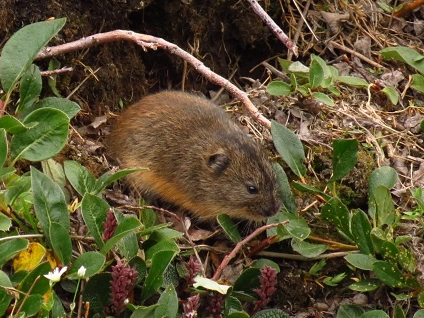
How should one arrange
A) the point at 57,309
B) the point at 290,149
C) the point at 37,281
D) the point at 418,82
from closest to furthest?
the point at 37,281
the point at 57,309
the point at 290,149
the point at 418,82

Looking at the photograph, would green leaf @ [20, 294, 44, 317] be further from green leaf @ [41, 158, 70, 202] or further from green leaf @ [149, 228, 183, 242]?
green leaf @ [41, 158, 70, 202]

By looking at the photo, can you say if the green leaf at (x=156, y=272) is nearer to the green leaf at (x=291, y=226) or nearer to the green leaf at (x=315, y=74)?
the green leaf at (x=291, y=226)

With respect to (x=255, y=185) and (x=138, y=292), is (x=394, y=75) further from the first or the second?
(x=138, y=292)

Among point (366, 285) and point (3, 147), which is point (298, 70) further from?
point (3, 147)

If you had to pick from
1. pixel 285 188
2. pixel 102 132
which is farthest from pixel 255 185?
pixel 102 132

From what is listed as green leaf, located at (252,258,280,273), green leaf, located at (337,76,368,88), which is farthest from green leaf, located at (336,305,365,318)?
green leaf, located at (337,76,368,88)

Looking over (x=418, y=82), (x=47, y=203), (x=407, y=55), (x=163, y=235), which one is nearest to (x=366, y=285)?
(x=163, y=235)
